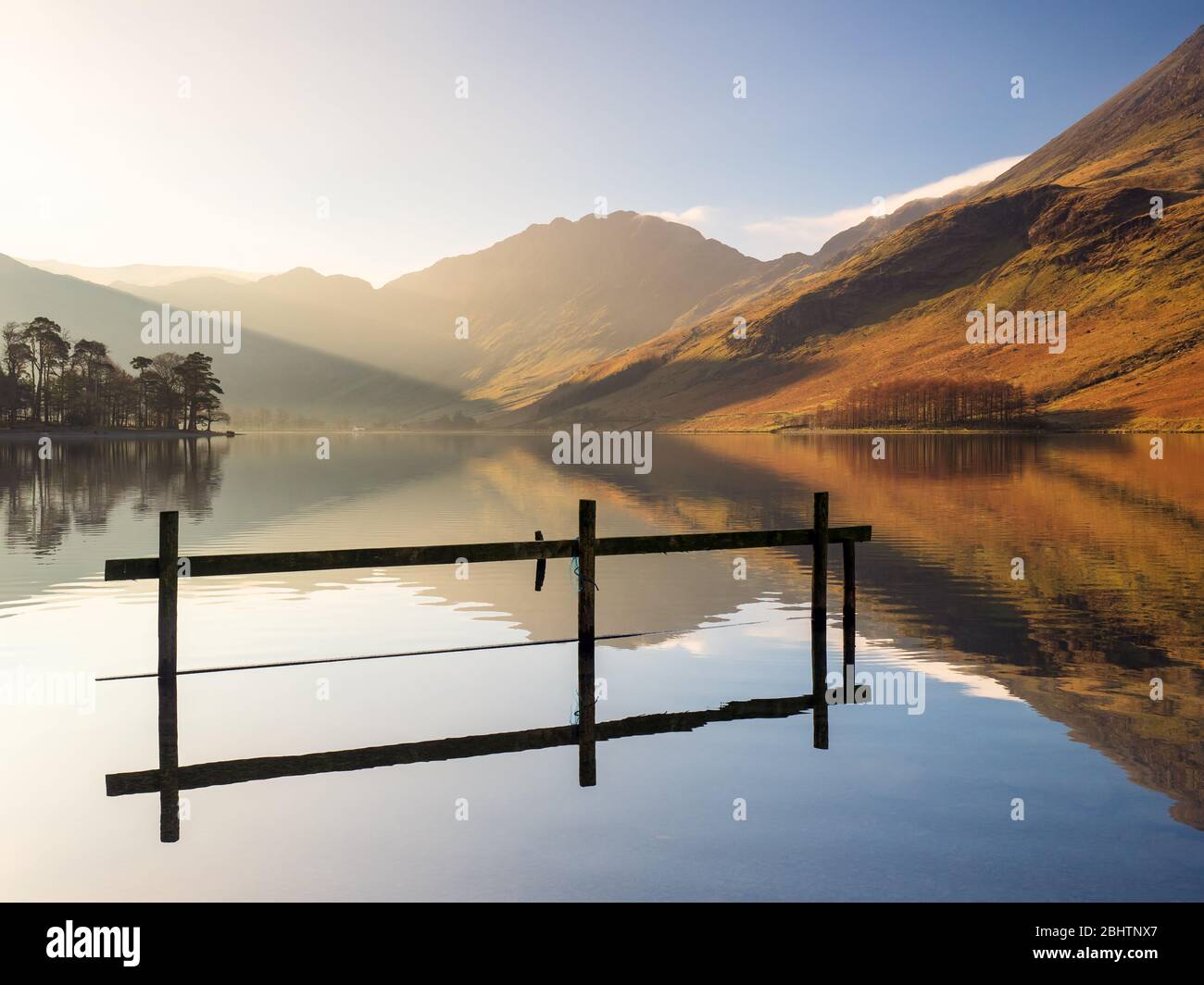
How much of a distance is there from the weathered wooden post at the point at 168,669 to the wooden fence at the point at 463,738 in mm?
11

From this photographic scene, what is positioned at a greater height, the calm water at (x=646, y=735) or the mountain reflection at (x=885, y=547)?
the mountain reflection at (x=885, y=547)

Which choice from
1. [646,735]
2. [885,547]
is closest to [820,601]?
[646,735]

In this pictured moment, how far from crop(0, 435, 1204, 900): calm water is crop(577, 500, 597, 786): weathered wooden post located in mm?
484

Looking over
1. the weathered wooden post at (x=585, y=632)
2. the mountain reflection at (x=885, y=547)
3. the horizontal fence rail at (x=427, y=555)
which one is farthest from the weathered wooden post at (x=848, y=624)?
the weathered wooden post at (x=585, y=632)

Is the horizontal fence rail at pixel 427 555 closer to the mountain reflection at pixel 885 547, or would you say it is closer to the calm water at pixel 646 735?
the calm water at pixel 646 735

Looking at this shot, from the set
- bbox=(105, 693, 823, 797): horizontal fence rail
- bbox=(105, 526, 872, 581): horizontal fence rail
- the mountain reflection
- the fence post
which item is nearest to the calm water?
the mountain reflection

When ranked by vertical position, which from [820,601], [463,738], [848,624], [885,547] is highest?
[820,601]

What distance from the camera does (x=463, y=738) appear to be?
1256cm

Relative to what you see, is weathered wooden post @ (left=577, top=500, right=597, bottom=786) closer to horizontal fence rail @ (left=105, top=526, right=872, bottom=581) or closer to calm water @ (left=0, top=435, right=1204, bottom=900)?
horizontal fence rail @ (left=105, top=526, right=872, bottom=581)

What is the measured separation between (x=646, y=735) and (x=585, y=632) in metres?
1.77

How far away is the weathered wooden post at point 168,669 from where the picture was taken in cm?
1166

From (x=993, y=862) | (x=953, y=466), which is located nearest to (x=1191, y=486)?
(x=953, y=466)

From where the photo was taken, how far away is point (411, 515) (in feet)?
159

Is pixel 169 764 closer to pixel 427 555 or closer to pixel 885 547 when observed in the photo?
pixel 427 555
